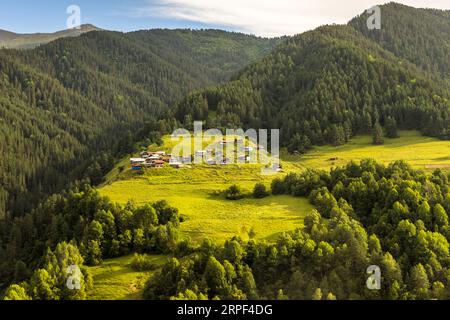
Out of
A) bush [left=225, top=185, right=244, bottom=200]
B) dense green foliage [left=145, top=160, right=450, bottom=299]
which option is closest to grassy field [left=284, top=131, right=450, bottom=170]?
bush [left=225, top=185, right=244, bottom=200]

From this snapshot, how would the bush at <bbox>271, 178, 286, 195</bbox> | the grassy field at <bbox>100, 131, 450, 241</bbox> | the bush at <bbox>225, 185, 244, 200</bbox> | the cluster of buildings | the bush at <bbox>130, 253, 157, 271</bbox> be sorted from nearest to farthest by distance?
the bush at <bbox>130, 253, 157, 271</bbox>
the grassy field at <bbox>100, 131, 450, 241</bbox>
the bush at <bbox>225, 185, 244, 200</bbox>
the bush at <bbox>271, 178, 286, 195</bbox>
the cluster of buildings

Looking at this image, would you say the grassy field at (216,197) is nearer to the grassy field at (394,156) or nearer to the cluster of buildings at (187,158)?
the grassy field at (394,156)

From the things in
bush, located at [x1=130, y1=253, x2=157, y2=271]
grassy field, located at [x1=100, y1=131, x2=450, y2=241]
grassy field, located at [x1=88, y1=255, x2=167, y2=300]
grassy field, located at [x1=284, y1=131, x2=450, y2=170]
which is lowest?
grassy field, located at [x1=88, y1=255, x2=167, y2=300]

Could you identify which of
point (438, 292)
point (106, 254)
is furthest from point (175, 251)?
point (438, 292)

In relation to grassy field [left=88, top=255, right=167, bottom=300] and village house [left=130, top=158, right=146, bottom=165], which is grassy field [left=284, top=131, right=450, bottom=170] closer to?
village house [left=130, top=158, right=146, bottom=165]

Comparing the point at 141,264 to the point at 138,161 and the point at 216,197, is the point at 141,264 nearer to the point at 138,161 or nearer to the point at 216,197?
the point at 216,197

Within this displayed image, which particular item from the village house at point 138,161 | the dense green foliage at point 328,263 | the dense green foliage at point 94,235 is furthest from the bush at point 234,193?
the village house at point 138,161
